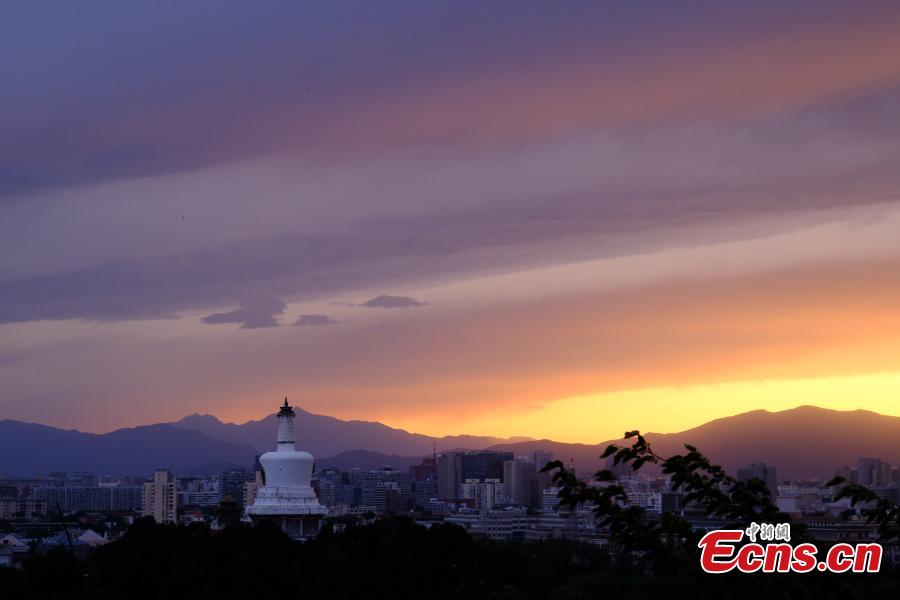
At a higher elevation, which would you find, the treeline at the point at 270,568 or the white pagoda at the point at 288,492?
the white pagoda at the point at 288,492

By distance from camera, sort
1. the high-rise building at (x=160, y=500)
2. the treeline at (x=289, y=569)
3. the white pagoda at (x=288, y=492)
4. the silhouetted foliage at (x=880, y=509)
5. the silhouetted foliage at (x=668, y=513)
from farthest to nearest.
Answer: the high-rise building at (x=160, y=500)
the white pagoda at (x=288, y=492)
the treeline at (x=289, y=569)
the silhouetted foliage at (x=880, y=509)
the silhouetted foliage at (x=668, y=513)

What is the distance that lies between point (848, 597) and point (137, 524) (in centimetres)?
4667

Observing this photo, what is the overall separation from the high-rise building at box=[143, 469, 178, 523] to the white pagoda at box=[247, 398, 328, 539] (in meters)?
76.8

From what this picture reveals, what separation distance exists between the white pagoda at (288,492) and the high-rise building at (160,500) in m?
76.8

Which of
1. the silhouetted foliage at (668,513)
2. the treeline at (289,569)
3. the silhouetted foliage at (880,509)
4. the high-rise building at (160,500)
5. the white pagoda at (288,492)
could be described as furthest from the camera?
the high-rise building at (160,500)

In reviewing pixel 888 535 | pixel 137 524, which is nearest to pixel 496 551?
pixel 137 524

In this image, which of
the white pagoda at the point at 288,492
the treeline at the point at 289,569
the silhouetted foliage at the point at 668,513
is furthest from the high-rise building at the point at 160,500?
the silhouetted foliage at the point at 668,513

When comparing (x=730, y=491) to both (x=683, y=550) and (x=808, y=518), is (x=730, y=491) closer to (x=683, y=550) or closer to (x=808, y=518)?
(x=683, y=550)

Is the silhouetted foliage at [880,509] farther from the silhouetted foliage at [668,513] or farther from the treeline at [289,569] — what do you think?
the treeline at [289,569]

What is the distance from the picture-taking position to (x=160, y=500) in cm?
13412

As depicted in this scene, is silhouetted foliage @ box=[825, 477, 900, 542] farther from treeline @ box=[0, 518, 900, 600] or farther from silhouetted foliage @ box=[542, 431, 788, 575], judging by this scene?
treeline @ box=[0, 518, 900, 600]

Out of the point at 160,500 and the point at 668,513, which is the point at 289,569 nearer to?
the point at 668,513

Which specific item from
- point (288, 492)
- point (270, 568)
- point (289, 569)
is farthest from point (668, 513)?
point (288, 492)

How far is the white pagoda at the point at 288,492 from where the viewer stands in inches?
2101
